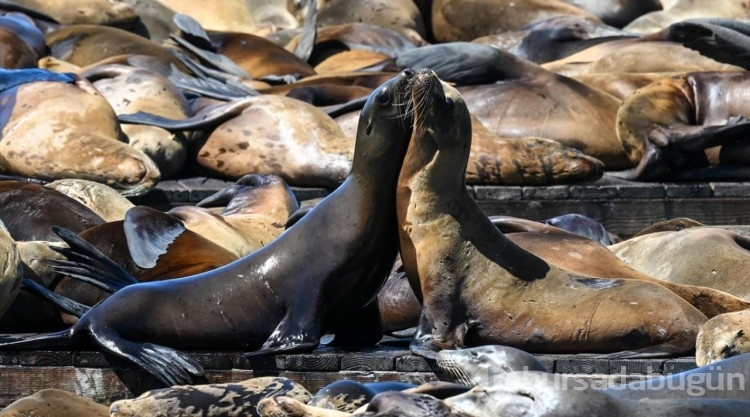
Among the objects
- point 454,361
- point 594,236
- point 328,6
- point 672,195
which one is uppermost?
point 454,361

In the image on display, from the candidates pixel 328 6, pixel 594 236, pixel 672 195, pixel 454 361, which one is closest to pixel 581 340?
pixel 454 361

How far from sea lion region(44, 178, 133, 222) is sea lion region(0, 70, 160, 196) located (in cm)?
45

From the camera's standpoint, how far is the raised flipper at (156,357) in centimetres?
568

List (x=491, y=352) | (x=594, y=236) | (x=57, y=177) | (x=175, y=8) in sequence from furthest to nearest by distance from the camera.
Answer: (x=175, y=8)
(x=57, y=177)
(x=594, y=236)
(x=491, y=352)

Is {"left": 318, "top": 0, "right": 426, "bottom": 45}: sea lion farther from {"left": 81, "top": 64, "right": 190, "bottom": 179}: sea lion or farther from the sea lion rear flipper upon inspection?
the sea lion rear flipper

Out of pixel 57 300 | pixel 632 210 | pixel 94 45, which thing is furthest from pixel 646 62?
pixel 57 300

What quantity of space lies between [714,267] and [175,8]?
10539 millimetres

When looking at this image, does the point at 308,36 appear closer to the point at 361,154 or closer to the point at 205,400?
the point at 361,154

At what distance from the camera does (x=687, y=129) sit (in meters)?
11.0

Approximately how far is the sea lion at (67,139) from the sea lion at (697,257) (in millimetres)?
2969

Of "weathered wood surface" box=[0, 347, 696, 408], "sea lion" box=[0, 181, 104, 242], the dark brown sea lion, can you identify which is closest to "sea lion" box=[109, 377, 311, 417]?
"weathered wood surface" box=[0, 347, 696, 408]

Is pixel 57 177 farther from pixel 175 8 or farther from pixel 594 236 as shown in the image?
pixel 175 8

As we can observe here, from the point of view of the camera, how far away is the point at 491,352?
15.9ft

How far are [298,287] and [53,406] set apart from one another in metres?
1.28
